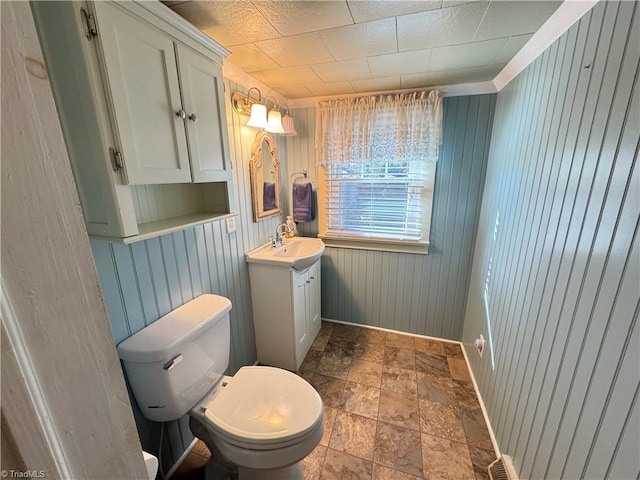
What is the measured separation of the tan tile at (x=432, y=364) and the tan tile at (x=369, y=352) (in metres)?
0.30

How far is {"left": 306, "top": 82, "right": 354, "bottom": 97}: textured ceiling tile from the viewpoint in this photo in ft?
6.21

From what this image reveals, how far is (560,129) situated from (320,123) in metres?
1.58

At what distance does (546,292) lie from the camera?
3.54ft

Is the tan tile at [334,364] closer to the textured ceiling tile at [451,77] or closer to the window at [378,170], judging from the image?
the window at [378,170]

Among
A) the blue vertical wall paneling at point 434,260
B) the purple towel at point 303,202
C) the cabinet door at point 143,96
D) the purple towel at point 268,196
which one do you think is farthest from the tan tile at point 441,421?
the cabinet door at point 143,96

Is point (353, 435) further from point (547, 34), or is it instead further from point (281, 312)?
point (547, 34)

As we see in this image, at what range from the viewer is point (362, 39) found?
49.9 inches

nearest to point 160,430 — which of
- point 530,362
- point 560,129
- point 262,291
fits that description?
point 262,291

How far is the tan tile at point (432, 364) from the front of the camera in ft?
6.59

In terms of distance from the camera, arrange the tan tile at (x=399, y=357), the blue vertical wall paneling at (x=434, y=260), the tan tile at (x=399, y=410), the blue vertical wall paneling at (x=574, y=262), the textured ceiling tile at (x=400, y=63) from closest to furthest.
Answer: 1. the blue vertical wall paneling at (x=574, y=262)
2. the textured ceiling tile at (x=400, y=63)
3. the tan tile at (x=399, y=410)
4. the blue vertical wall paneling at (x=434, y=260)
5. the tan tile at (x=399, y=357)

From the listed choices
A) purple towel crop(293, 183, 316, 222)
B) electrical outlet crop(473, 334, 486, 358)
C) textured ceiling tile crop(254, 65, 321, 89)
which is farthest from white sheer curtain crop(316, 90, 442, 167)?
electrical outlet crop(473, 334, 486, 358)

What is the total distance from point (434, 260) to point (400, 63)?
1.49 meters

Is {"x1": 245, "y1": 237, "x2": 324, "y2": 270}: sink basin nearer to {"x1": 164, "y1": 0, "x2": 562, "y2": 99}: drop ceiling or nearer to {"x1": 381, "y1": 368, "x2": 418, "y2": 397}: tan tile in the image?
{"x1": 381, "y1": 368, "x2": 418, "y2": 397}: tan tile

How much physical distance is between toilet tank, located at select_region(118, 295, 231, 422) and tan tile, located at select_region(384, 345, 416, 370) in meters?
1.38
